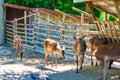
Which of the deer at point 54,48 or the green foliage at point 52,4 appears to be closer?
the deer at point 54,48

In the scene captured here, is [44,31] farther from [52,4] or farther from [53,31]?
[52,4]

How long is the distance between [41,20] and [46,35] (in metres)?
2.07

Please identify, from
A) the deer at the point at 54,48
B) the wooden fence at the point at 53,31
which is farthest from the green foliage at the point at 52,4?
the deer at the point at 54,48

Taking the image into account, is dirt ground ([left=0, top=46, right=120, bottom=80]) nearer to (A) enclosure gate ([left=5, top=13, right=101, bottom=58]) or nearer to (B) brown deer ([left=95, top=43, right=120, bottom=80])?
(B) brown deer ([left=95, top=43, right=120, bottom=80])

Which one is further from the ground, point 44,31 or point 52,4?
point 52,4

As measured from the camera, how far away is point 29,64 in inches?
496

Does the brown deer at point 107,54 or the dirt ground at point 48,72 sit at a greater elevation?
the brown deer at point 107,54

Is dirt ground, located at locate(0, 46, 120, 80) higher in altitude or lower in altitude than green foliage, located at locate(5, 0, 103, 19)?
lower

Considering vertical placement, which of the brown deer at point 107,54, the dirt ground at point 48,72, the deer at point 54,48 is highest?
the brown deer at point 107,54

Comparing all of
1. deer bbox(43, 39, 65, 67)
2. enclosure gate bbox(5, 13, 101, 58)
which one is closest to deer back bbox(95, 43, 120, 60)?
deer bbox(43, 39, 65, 67)

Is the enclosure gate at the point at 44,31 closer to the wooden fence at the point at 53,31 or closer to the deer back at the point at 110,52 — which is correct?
the wooden fence at the point at 53,31

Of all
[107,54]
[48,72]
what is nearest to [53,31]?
[48,72]

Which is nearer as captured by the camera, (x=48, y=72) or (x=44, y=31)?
(x=48, y=72)

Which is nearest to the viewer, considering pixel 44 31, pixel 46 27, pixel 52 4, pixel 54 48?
pixel 54 48
